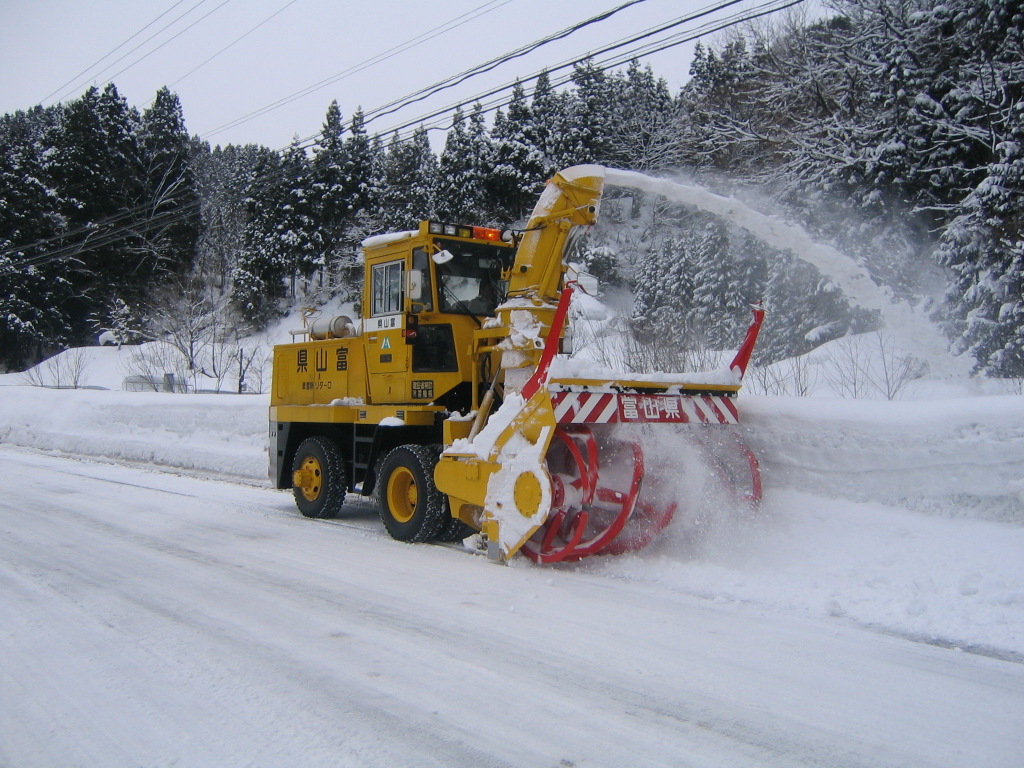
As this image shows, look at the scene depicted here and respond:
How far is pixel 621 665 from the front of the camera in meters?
4.00

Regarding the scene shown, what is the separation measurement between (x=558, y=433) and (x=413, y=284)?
229 centimetres

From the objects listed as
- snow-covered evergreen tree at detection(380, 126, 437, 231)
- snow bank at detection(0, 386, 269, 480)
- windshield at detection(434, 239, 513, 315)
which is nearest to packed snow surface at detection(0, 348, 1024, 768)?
windshield at detection(434, 239, 513, 315)

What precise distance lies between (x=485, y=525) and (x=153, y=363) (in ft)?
82.7

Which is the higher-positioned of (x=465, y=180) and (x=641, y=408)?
(x=465, y=180)

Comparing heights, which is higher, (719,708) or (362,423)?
(362,423)

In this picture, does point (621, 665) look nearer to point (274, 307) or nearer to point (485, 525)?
point (485, 525)

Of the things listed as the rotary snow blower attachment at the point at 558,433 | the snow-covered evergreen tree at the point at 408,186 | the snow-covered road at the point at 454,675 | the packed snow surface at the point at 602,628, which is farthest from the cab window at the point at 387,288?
the snow-covered evergreen tree at the point at 408,186

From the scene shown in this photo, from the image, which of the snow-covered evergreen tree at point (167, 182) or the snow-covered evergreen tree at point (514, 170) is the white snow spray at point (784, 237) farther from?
the snow-covered evergreen tree at point (167, 182)

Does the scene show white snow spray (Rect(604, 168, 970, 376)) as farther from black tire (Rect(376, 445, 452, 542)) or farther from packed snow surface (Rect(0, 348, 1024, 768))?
black tire (Rect(376, 445, 452, 542))

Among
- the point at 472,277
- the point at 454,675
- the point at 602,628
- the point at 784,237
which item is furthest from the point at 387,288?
the point at 454,675

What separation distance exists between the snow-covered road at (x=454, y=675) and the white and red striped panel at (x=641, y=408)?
1234 mm

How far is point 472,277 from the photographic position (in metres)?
7.94

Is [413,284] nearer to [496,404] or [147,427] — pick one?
[496,404]

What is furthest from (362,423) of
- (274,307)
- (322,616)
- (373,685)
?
(274,307)
